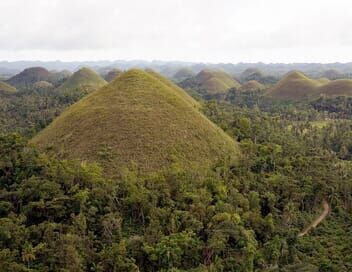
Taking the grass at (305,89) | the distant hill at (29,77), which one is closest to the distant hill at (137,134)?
the grass at (305,89)

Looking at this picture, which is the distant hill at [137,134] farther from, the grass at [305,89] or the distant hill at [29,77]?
the distant hill at [29,77]

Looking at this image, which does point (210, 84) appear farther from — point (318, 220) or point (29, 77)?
point (318, 220)

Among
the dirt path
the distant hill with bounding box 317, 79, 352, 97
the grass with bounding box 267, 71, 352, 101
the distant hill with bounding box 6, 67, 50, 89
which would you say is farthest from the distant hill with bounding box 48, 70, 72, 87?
the dirt path

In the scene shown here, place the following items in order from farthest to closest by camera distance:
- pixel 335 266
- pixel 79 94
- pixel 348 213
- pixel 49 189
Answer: pixel 79 94 < pixel 348 213 < pixel 49 189 < pixel 335 266

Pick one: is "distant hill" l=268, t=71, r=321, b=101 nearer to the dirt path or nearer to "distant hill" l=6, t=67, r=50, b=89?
the dirt path

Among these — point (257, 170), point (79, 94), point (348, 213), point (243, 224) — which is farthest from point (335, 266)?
point (79, 94)

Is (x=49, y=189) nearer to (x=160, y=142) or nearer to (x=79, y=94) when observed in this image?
(x=160, y=142)
